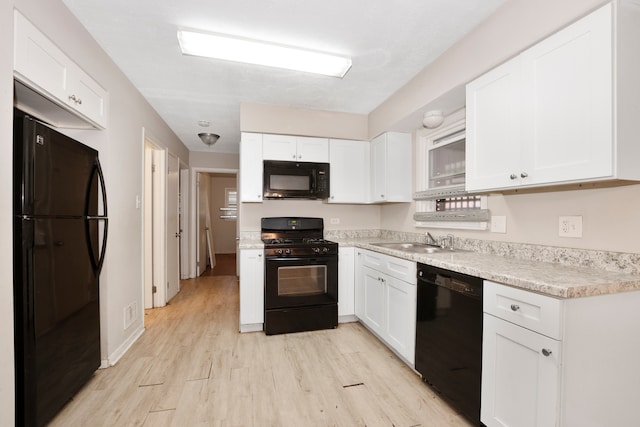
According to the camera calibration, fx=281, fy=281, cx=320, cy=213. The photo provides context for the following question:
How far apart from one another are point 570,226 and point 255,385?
7.35 feet

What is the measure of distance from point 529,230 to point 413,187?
1385 millimetres

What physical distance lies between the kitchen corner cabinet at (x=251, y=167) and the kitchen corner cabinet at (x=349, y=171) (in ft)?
2.75

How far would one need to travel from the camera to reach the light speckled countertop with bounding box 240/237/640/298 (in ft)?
3.76

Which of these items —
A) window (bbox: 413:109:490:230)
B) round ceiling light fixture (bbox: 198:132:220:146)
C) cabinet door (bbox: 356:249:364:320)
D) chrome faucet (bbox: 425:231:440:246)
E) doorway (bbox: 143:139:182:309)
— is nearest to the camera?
window (bbox: 413:109:490:230)

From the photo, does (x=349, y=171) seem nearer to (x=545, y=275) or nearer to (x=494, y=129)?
(x=494, y=129)

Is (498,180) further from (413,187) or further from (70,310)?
(70,310)

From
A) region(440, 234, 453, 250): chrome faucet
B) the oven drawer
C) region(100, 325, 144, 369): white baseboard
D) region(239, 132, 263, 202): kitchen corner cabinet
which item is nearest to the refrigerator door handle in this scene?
region(100, 325, 144, 369): white baseboard

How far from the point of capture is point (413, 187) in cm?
310

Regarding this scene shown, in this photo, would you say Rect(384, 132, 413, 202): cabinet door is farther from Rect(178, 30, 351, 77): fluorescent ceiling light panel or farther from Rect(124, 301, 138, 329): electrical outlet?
Rect(124, 301, 138, 329): electrical outlet

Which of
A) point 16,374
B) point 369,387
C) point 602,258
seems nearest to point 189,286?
point 16,374

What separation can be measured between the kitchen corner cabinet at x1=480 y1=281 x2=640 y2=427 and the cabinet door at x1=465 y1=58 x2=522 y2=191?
0.72 m

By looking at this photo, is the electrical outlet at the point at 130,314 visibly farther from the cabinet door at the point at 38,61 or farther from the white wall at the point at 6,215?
the cabinet door at the point at 38,61

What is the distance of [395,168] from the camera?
3.07m

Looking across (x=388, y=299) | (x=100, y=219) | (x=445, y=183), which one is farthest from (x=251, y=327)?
(x=445, y=183)
